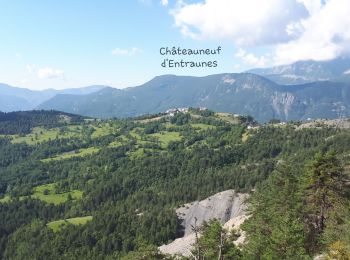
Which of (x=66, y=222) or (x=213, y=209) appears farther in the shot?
(x=66, y=222)

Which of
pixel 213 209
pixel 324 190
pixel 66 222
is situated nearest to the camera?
pixel 324 190

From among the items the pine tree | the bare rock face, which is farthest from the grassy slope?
the pine tree

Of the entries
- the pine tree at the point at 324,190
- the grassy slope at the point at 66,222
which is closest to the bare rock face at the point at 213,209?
the grassy slope at the point at 66,222

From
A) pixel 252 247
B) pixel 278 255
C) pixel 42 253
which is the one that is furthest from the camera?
pixel 42 253

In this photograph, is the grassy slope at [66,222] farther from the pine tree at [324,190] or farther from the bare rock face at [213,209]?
the pine tree at [324,190]

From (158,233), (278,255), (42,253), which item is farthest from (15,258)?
(278,255)

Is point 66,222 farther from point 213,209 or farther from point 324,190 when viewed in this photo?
point 324,190

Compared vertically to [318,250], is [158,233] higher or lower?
lower

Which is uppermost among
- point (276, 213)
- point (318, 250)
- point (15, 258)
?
point (276, 213)

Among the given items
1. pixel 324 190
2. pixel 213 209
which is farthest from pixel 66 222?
pixel 324 190

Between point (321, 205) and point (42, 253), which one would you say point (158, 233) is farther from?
point (321, 205)

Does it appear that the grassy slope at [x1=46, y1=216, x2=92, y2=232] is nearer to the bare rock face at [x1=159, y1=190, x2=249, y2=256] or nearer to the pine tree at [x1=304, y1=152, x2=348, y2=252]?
the bare rock face at [x1=159, y1=190, x2=249, y2=256]
